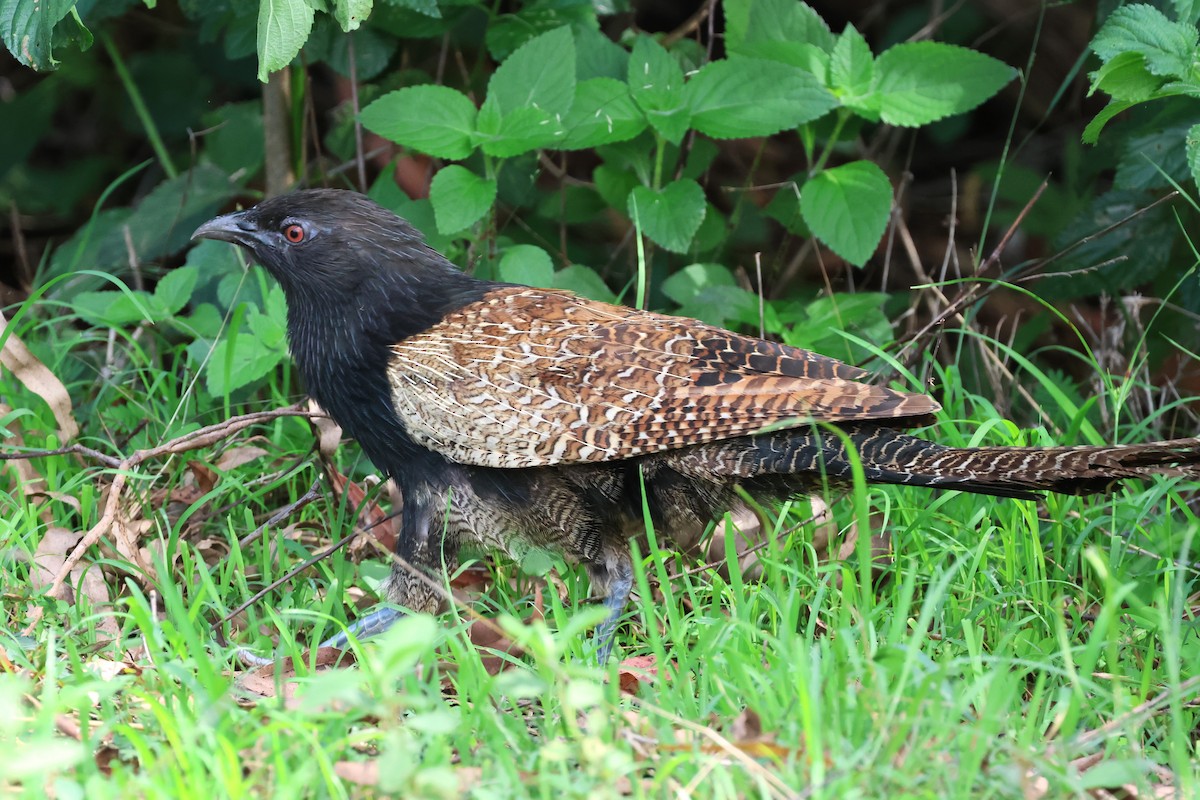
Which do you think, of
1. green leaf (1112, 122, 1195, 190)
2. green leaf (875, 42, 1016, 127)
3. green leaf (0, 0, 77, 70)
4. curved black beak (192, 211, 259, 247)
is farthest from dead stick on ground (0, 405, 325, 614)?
green leaf (1112, 122, 1195, 190)

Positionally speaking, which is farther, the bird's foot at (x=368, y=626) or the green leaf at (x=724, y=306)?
the green leaf at (x=724, y=306)

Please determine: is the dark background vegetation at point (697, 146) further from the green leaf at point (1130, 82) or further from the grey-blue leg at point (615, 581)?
the grey-blue leg at point (615, 581)

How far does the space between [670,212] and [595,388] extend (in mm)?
1264

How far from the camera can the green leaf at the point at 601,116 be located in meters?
4.36

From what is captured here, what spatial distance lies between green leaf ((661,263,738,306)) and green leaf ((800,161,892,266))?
43 centimetres

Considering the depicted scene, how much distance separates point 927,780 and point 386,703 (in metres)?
0.93

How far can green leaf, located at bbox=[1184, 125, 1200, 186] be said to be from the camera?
3.55 meters

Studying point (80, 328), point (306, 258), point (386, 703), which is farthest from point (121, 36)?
point (386, 703)

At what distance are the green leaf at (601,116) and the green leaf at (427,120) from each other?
335mm

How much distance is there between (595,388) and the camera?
341 centimetres

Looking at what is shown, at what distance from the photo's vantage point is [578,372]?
345cm

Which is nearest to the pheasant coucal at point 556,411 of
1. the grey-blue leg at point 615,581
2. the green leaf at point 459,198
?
the grey-blue leg at point 615,581

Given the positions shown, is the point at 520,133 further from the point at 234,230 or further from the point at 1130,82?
the point at 1130,82

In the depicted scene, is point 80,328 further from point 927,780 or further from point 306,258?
point 927,780
